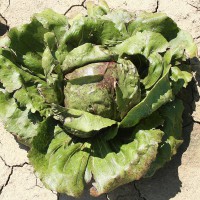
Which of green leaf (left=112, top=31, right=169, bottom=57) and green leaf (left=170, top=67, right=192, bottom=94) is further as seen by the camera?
green leaf (left=170, top=67, right=192, bottom=94)

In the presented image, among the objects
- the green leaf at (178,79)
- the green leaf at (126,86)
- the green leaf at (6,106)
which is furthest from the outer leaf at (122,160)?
the green leaf at (6,106)

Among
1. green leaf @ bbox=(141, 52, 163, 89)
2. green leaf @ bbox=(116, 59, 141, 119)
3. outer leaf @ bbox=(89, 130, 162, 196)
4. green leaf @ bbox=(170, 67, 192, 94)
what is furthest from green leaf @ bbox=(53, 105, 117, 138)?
green leaf @ bbox=(170, 67, 192, 94)

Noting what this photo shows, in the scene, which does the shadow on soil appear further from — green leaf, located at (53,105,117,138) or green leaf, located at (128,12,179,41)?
green leaf, located at (53,105,117,138)

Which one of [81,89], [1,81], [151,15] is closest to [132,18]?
[151,15]

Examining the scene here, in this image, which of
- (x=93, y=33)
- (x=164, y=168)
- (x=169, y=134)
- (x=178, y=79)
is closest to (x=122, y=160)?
(x=169, y=134)

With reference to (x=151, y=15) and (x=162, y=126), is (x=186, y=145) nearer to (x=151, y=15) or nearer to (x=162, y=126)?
(x=162, y=126)
